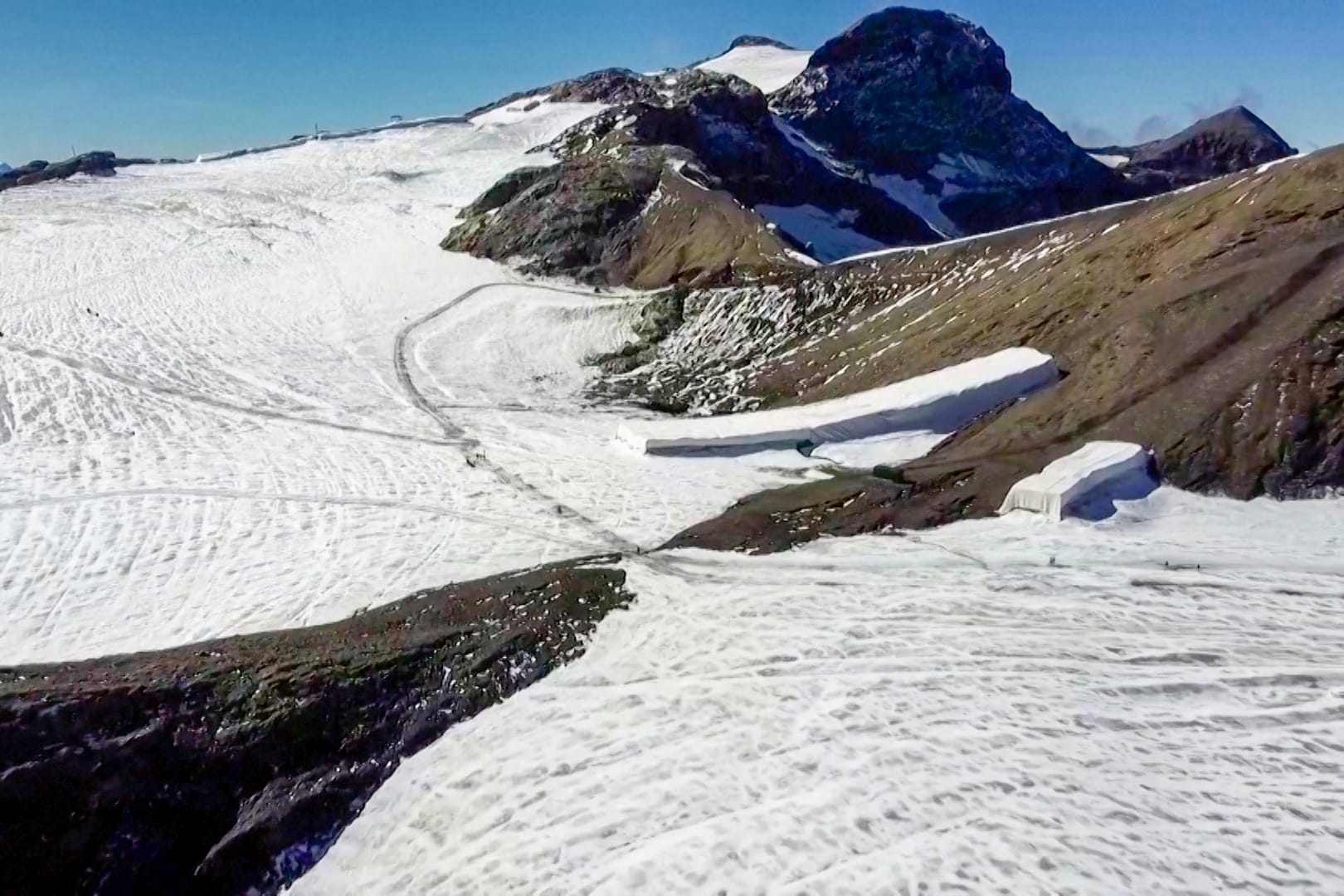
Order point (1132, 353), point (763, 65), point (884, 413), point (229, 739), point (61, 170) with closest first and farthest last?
1. point (229, 739)
2. point (1132, 353)
3. point (884, 413)
4. point (61, 170)
5. point (763, 65)

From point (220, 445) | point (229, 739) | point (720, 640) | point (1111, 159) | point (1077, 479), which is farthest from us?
point (1111, 159)

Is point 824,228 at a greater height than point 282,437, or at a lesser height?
greater

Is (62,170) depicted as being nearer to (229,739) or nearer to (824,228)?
(824,228)

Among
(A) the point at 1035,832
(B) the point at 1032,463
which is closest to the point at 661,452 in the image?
(B) the point at 1032,463

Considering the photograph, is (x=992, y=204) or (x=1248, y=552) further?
(x=992, y=204)

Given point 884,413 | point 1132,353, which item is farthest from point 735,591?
point 1132,353

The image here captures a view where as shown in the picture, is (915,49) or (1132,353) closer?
(1132,353)

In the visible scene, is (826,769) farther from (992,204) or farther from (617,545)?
(992,204)
